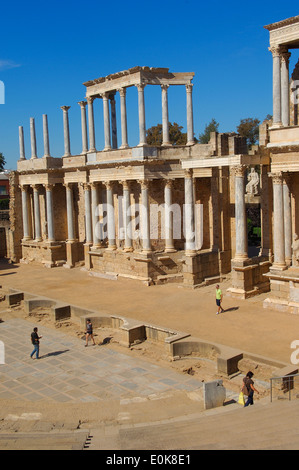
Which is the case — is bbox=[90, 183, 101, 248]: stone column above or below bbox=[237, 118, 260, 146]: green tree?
below

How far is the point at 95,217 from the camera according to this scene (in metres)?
29.1

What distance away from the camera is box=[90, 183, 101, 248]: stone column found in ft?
Answer: 94.2

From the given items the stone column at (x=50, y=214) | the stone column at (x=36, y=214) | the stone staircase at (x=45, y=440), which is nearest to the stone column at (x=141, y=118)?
the stone column at (x=50, y=214)

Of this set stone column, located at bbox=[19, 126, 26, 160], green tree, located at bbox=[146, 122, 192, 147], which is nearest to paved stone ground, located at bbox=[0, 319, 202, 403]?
stone column, located at bbox=[19, 126, 26, 160]

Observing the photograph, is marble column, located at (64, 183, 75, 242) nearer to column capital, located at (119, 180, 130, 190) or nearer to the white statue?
column capital, located at (119, 180, 130, 190)

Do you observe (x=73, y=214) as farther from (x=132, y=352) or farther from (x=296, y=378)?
(x=296, y=378)

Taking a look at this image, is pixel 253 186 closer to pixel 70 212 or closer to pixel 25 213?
pixel 70 212

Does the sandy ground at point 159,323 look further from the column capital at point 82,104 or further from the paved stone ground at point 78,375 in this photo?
the column capital at point 82,104

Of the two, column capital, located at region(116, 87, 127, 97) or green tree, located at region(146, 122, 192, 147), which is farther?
green tree, located at region(146, 122, 192, 147)

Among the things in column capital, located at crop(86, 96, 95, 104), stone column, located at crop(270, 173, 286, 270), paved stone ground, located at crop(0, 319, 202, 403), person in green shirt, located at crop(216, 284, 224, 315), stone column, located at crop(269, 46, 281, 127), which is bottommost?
paved stone ground, located at crop(0, 319, 202, 403)

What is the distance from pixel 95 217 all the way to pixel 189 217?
23.7 feet

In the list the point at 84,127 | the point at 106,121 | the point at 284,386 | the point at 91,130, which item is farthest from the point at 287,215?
the point at 84,127

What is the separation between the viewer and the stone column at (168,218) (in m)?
25.2

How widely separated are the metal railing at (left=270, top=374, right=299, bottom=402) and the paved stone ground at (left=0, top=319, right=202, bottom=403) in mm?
2149
